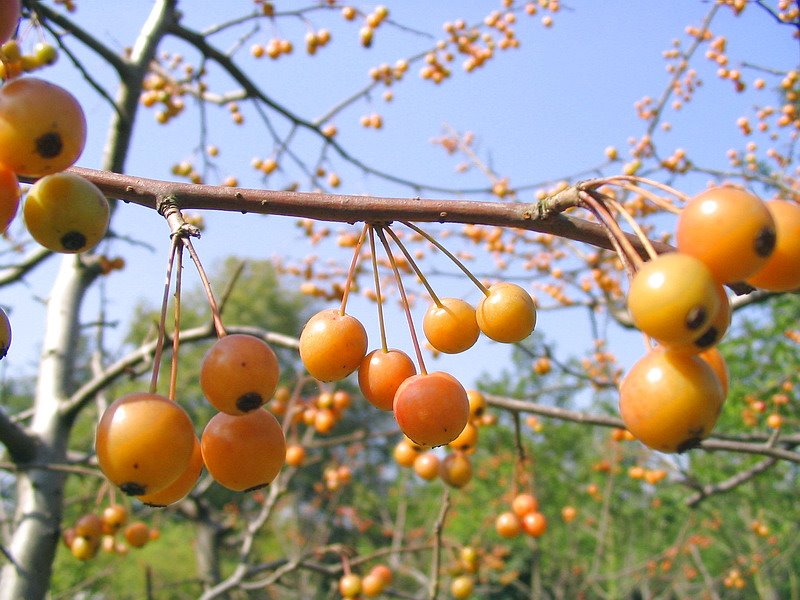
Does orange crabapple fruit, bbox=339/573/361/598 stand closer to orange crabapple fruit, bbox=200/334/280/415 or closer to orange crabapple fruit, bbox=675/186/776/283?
orange crabapple fruit, bbox=200/334/280/415

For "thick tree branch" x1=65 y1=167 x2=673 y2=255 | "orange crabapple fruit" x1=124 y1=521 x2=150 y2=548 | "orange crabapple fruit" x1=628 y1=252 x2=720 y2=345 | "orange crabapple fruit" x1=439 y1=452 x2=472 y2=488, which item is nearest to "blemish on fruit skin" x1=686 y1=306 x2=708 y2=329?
"orange crabapple fruit" x1=628 y1=252 x2=720 y2=345

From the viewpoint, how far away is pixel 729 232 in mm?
848

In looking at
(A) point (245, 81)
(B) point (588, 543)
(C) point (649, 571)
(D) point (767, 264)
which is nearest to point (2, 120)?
(D) point (767, 264)

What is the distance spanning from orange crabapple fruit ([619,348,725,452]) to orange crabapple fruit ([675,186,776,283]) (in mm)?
150

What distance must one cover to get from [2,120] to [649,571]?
39.6ft

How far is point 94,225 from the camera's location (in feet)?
3.42

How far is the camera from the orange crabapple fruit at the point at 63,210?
102 cm

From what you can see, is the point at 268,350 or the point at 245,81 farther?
the point at 245,81

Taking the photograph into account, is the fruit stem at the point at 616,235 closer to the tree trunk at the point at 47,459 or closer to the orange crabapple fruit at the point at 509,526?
the tree trunk at the point at 47,459

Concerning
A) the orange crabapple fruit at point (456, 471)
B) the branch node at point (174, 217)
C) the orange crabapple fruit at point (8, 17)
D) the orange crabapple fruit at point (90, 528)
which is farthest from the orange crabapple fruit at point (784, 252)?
the orange crabapple fruit at point (90, 528)

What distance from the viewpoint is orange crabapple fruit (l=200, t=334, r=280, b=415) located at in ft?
3.51

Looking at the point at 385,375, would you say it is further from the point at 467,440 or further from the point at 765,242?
the point at 467,440

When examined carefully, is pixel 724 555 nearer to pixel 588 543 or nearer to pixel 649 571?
pixel 588 543

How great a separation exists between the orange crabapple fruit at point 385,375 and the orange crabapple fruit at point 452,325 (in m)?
0.12
